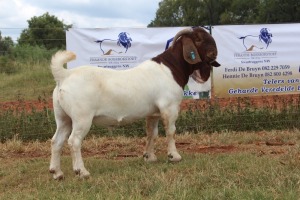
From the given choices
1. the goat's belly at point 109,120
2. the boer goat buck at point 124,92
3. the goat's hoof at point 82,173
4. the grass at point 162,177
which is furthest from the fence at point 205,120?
the goat's hoof at point 82,173

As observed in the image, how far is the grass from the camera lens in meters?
5.26

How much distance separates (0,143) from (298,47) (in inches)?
261

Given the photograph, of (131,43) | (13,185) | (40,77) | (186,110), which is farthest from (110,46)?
(40,77)

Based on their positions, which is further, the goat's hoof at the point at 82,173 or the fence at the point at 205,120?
the fence at the point at 205,120

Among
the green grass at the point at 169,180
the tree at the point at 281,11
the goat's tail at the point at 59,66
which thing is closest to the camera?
the green grass at the point at 169,180

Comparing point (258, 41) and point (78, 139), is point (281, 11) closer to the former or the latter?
point (258, 41)

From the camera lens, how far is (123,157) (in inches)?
315

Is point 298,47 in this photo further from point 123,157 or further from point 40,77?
point 40,77

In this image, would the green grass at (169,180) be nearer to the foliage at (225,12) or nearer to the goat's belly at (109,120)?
the goat's belly at (109,120)

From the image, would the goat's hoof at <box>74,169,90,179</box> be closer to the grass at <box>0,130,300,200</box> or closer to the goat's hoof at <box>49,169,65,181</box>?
the grass at <box>0,130,300,200</box>

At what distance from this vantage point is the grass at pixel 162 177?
526 cm

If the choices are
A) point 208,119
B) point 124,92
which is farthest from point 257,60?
point 124,92

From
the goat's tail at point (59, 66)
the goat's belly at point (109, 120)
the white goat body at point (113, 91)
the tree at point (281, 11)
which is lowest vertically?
the goat's belly at point (109, 120)

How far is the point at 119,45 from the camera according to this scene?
10.0 m
